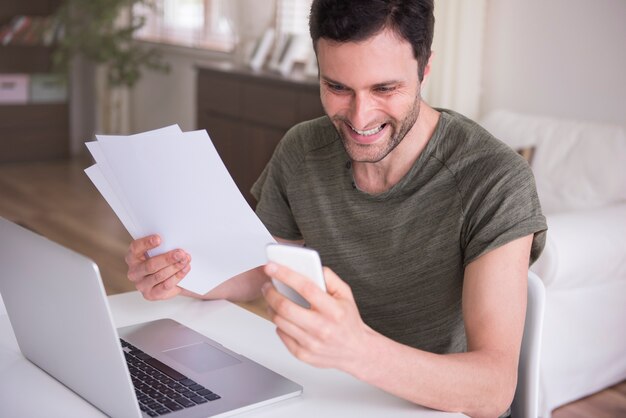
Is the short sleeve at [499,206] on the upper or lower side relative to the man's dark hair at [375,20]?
lower

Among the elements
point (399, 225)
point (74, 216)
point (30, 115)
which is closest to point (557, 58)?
point (399, 225)

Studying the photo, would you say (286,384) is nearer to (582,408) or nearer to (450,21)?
(582,408)

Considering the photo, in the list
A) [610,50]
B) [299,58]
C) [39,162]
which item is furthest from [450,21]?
[39,162]

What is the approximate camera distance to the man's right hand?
1.32m

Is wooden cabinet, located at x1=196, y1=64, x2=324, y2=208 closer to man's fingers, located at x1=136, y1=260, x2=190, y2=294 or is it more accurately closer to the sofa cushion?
the sofa cushion

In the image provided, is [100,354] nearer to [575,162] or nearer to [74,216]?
[575,162]

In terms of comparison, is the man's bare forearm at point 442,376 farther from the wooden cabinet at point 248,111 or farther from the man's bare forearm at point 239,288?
the wooden cabinet at point 248,111

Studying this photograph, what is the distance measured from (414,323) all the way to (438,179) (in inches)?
10.0

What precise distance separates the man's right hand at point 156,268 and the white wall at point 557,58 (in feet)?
8.09

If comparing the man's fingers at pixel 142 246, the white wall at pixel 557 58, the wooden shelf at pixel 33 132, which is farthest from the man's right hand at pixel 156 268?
the wooden shelf at pixel 33 132

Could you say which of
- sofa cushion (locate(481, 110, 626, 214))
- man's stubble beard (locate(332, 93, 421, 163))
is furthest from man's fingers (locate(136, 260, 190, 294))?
sofa cushion (locate(481, 110, 626, 214))

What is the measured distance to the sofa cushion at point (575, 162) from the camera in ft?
10.1

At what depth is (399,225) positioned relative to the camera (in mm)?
1463

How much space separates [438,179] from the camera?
1.42 meters
